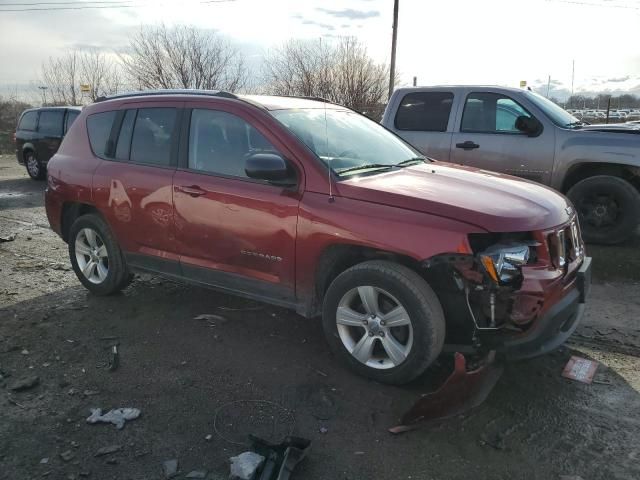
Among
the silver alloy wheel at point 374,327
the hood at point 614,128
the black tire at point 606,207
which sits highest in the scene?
the hood at point 614,128

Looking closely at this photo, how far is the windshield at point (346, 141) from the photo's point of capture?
384 centimetres

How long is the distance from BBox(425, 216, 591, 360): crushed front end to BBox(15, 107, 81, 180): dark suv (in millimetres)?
11963

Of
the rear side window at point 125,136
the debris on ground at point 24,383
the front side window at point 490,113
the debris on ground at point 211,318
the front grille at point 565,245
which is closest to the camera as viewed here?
the front grille at point 565,245

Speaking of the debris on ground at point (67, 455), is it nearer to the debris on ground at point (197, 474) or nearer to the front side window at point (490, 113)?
the debris on ground at point (197, 474)

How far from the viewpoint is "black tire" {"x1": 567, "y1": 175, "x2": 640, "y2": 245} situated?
6465 millimetres

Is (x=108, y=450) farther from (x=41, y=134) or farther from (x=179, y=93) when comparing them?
(x=41, y=134)

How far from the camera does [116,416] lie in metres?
3.11

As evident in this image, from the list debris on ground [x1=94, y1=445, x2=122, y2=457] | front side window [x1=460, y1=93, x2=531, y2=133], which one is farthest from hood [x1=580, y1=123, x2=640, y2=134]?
debris on ground [x1=94, y1=445, x2=122, y2=457]

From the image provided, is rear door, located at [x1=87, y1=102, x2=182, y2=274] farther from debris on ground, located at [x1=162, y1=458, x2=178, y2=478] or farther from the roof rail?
debris on ground, located at [x1=162, y1=458, x2=178, y2=478]

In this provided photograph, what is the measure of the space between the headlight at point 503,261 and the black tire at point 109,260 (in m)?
3.32

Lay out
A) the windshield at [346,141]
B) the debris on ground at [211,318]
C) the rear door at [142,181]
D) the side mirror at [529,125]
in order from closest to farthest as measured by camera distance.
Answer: the windshield at [346,141] → the rear door at [142,181] → the debris on ground at [211,318] → the side mirror at [529,125]

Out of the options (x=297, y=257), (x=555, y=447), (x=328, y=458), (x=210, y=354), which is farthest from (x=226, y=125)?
(x=555, y=447)

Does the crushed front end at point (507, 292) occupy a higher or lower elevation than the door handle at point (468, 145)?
lower

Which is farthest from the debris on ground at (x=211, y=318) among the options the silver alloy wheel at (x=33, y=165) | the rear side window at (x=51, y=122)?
the silver alloy wheel at (x=33, y=165)
